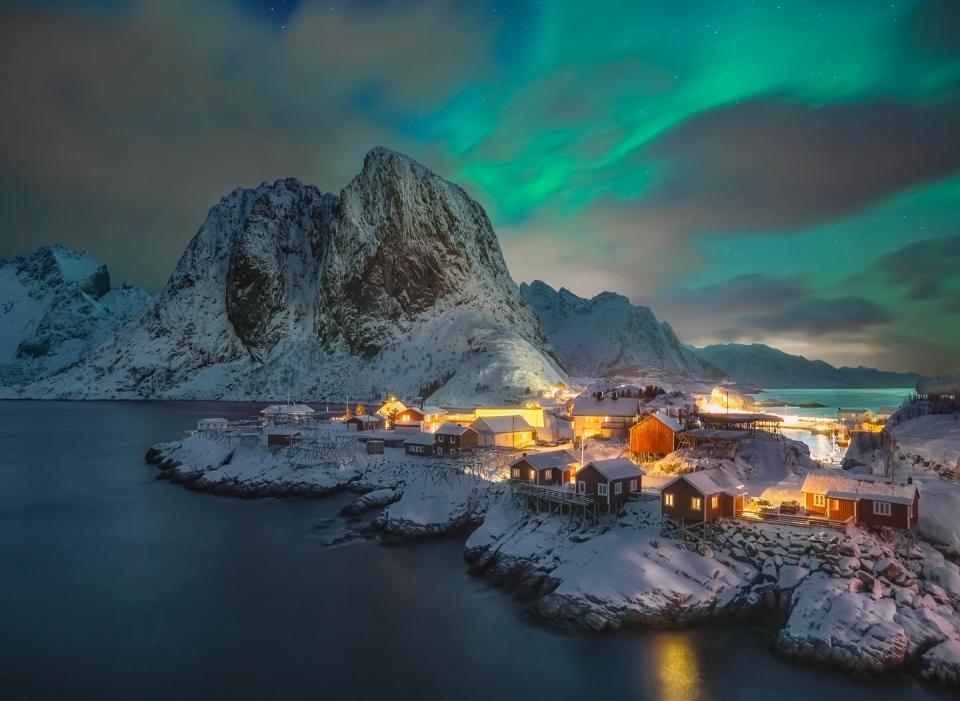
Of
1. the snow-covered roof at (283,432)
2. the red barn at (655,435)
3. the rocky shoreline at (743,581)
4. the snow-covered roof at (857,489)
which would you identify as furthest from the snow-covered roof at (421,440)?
the snow-covered roof at (857,489)

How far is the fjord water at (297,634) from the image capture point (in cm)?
2166

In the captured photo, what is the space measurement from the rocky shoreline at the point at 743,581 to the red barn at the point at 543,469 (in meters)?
2.56

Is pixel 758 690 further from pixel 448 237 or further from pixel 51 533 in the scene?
pixel 448 237

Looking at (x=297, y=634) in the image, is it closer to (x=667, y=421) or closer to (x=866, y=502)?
(x=866, y=502)

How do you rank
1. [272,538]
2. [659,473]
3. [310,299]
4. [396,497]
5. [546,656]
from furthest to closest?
1. [310,299]
2. [396,497]
3. [659,473]
4. [272,538]
5. [546,656]

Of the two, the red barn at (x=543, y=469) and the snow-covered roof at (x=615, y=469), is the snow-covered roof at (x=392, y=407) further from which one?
the snow-covered roof at (x=615, y=469)

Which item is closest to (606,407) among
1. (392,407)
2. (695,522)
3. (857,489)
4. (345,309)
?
(695,522)

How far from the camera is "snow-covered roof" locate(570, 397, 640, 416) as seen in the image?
2340 inches

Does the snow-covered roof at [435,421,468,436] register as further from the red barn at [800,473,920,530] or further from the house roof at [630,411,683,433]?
the red barn at [800,473,920,530]

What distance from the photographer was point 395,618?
27.7 metres

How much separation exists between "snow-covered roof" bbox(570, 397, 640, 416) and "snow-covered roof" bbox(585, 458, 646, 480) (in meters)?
23.7

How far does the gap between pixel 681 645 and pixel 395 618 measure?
13513 millimetres

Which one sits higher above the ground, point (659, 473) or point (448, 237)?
point (448, 237)

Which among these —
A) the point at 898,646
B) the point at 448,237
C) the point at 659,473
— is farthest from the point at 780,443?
the point at 448,237
